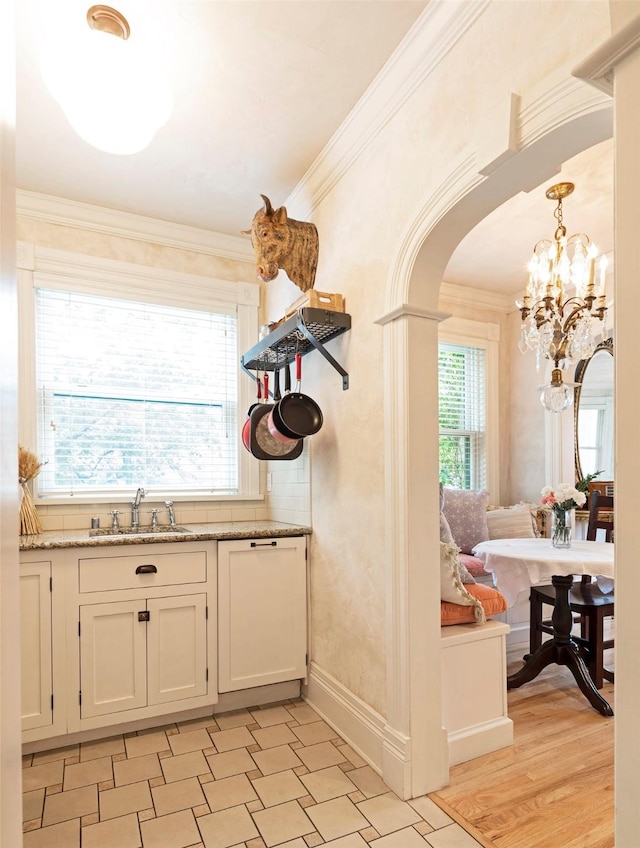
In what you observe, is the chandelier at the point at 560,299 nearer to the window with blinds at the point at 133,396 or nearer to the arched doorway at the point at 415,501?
the arched doorway at the point at 415,501

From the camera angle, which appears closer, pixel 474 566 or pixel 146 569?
pixel 146 569

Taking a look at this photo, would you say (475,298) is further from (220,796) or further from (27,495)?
(220,796)

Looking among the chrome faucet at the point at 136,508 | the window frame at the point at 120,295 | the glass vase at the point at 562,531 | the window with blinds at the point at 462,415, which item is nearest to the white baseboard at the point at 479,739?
the glass vase at the point at 562,531

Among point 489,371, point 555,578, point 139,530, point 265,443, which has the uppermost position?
point 489,371

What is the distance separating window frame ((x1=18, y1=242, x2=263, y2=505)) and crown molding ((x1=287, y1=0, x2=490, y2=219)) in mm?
924

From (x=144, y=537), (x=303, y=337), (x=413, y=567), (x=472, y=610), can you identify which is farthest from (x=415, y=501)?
(x=144, y=537)

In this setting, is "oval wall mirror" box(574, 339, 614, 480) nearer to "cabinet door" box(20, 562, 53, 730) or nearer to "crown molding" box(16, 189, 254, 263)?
"crown molding" box(16, 189, 254, 263)

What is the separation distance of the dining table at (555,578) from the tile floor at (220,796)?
4.00 ft

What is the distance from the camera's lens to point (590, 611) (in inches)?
113

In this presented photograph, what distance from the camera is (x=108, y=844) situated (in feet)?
5.78

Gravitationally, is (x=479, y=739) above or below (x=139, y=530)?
below

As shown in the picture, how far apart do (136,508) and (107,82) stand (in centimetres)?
219

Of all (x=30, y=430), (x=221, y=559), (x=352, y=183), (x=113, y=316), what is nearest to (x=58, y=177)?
(x=113, y=316)

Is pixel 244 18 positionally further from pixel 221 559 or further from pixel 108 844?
pixel 108 844
